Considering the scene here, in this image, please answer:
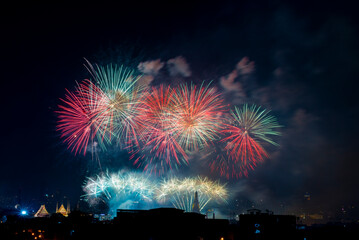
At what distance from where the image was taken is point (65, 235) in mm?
49688

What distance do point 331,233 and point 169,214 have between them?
162ft

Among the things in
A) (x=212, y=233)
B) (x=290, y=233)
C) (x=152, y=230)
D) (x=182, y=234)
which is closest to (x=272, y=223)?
(x=290, y=233)

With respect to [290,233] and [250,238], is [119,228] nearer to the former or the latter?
[250,238]

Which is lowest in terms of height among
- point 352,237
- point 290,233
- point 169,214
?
point 352,237

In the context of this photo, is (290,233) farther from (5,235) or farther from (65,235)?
(5,235)

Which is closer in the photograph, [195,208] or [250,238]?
[250,238]

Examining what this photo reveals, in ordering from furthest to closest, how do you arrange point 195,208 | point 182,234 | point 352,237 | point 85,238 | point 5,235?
point 195,208 < point 352,237 < point 5,235 < point 85,238 < point 182,234

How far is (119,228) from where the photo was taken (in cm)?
3875

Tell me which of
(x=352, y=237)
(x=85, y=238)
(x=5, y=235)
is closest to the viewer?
(x=85, y=238)

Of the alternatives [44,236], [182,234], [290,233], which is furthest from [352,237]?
[44,236]

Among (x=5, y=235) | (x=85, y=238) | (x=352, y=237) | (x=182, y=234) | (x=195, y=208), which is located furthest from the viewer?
(x=195, y=208)

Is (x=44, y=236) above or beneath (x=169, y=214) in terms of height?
beneath

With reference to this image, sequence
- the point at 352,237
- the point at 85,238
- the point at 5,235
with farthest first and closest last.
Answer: the point at 352,237, the point at 5,235, the point at 85,238

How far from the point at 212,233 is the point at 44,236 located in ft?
105
